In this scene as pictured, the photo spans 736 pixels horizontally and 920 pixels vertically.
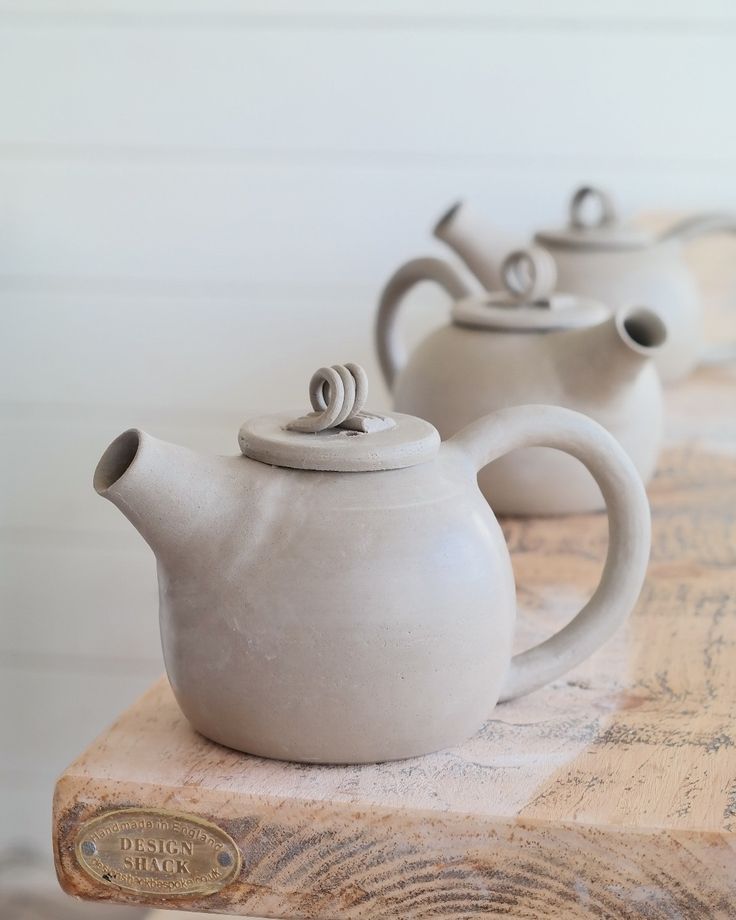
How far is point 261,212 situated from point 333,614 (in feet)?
4.46

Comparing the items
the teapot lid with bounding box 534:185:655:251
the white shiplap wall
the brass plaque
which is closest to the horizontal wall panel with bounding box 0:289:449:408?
the white shiplap wall

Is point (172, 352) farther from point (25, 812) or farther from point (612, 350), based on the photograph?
point (612, 350)

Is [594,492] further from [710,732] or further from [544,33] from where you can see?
[544,33]

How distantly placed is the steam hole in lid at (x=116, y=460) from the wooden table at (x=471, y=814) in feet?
0.43

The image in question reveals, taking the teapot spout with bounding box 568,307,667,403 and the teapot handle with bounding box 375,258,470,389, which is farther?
the teapot handle with bounding box 375,258,470,389

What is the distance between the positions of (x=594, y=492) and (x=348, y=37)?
3.26ft

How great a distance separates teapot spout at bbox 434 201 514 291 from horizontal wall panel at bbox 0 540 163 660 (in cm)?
93

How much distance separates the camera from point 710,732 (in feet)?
2.08

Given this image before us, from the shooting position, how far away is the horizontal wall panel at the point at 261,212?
1.75 meters

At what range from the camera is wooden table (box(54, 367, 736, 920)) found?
1.75 ft

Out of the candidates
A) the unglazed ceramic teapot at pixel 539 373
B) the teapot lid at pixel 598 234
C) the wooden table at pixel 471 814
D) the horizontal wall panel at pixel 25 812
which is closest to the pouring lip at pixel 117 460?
the wooden table at pixel 471 814

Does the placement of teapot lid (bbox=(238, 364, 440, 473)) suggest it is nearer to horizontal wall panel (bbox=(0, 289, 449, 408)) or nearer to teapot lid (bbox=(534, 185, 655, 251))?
teapot lid (bbox=(534, 185, 655, 251))

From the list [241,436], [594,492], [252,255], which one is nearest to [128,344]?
[252,255]

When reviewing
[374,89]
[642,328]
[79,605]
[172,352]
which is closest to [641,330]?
[642,328]
